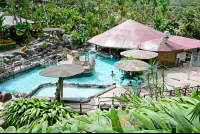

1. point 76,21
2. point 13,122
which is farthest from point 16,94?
point 76,21

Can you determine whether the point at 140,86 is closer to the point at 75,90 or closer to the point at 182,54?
the point at 75,90

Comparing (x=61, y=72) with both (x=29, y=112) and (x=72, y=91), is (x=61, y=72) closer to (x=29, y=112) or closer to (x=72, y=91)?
(x=29, y=112)

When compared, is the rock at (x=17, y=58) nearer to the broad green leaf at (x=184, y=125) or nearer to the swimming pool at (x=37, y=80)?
the swimming pool at (x=37, y=80)

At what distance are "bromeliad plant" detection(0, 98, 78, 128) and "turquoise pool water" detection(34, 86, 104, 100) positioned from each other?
4.99 meters

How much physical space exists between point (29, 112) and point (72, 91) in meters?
6.39

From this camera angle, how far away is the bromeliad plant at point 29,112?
220 inches

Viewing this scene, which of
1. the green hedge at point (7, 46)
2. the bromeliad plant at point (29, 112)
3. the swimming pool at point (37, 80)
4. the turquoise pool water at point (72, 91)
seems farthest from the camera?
the green hedge at point (7, 46)

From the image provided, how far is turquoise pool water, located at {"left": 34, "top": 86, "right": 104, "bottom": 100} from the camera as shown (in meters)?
11.6

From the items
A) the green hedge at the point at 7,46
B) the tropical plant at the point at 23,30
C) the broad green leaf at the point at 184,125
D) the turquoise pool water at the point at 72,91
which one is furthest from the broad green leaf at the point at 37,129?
the tropical plant at the point at 23,30

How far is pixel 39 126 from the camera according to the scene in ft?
8.24

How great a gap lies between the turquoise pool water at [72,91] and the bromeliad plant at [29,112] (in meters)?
4.99

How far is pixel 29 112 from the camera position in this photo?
575cm

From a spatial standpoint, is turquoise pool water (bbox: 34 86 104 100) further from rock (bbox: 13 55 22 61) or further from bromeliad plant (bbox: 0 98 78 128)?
rock (bbox: 13 55 22 61)

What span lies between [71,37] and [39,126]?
2615 centimetres
